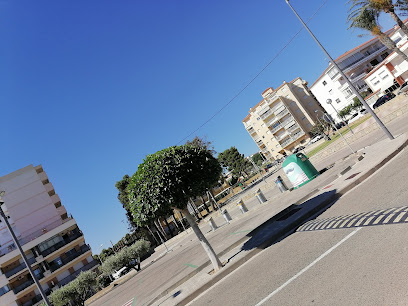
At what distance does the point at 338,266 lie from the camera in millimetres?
4562

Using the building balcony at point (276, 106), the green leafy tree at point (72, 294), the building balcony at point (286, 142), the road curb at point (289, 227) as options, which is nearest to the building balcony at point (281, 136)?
the building balcony at point (286, 142)

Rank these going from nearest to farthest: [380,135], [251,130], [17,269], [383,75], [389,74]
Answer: [380,135], [17,269], [389,74], [383,75], [251,130]

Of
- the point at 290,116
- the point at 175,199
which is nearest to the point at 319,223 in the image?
the point at 175,199

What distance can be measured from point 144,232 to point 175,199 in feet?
161

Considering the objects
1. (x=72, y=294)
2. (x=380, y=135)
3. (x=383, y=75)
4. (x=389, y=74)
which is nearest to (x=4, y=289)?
(x=72, y=294)

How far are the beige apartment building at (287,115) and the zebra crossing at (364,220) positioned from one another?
2702 inches

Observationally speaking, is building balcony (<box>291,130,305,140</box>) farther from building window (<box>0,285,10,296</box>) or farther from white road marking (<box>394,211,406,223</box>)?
white road marking (<box>394,211,406,223</box>)

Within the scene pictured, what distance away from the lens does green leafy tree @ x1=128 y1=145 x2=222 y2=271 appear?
27.6ft

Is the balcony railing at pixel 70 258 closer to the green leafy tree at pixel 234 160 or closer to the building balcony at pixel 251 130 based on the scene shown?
the green leafy tree at pixel 234 160

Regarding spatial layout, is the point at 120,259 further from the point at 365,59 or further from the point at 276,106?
the point at 365,59

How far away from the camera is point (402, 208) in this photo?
5.32 metres

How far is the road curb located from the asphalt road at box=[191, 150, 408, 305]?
0.31 m

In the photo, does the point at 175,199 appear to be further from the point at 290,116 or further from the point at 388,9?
the point at 290,116

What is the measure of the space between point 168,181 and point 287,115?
71.0 metres
